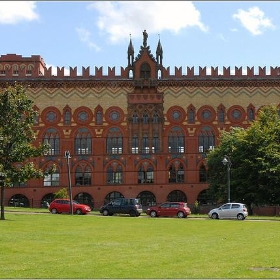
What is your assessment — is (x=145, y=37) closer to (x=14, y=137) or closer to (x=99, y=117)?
(x=99, y=117)

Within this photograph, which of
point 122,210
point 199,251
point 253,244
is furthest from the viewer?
point 122,210

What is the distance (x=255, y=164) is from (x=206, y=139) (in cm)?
1826

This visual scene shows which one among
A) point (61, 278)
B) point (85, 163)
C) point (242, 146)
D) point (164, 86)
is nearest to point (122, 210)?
point (242, 146)

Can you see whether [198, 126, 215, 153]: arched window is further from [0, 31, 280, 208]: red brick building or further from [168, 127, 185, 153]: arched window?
[168, 127, 185, 153]: arched window

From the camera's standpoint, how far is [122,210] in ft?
152

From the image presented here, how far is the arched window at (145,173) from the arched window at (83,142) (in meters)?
6.75

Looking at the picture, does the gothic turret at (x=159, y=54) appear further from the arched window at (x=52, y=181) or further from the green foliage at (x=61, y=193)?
the green foliage at (x=61, y=193)

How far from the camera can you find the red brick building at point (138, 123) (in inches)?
2628

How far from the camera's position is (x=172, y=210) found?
44.8 m

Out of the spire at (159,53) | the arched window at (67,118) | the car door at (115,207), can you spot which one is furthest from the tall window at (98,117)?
Result: the car door at (115,207)

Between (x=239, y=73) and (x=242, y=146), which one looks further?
(x=239, y=73)

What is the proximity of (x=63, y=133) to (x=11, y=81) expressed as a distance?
359 inches

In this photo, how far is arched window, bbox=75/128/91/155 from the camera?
67.4m

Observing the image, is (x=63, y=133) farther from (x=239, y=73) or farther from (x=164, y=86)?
(x=239, y=73)
